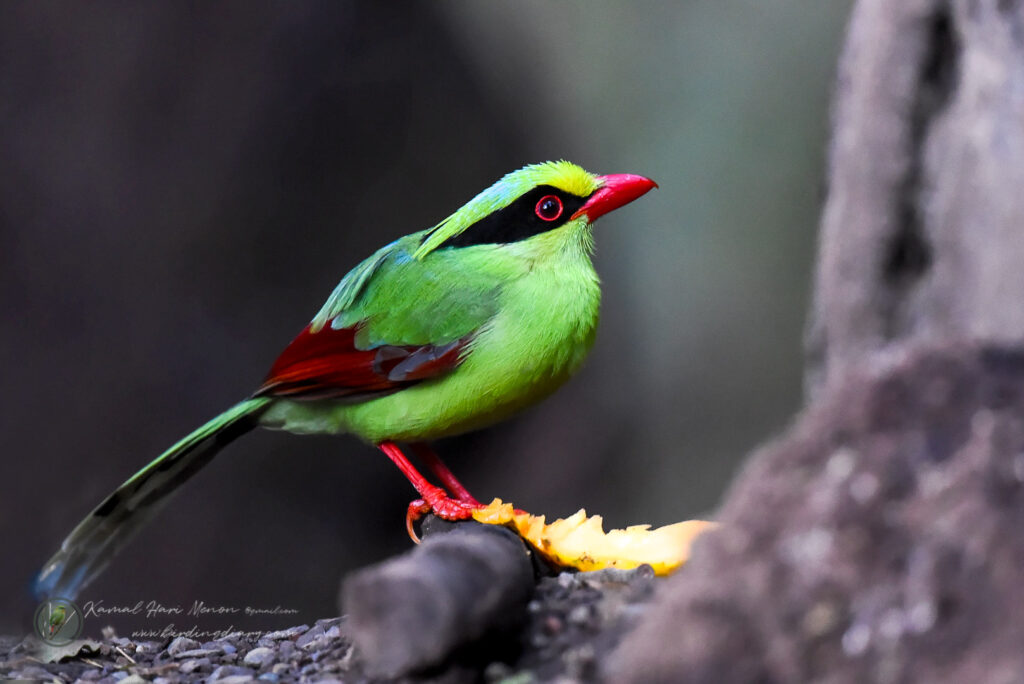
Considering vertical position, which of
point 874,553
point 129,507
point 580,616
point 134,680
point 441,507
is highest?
point 129,507

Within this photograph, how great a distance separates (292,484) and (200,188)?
185 cm

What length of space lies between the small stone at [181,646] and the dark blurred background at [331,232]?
583mm

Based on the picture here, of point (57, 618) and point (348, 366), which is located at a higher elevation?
point (348, 366)

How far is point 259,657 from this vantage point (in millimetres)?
2941

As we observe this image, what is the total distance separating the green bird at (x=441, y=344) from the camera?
334 centimetres

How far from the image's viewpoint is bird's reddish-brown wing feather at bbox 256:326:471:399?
11.1 ft

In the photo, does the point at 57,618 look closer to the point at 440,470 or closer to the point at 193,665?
the point at 193,665

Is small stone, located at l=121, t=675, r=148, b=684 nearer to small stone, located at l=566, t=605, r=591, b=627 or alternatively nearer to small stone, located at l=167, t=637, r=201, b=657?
small stone, located at l=167, t=637, r=201, b=657

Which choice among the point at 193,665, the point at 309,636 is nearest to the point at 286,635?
the point at 309,636

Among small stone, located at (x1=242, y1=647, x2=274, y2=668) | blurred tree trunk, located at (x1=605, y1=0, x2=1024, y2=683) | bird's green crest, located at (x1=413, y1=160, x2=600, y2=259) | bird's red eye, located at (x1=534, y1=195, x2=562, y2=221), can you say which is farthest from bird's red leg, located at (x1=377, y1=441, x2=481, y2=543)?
blurred tree trunk, located at (x1=605, y1=0, x2=1024, y2=683)

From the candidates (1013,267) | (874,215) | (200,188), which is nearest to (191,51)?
(200,188)

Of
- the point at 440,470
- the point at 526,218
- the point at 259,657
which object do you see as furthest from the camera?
the point at 440,470

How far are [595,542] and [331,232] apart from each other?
348 centimetres

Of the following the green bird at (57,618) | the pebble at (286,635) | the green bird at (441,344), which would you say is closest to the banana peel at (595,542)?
the green bird at (441,344)
